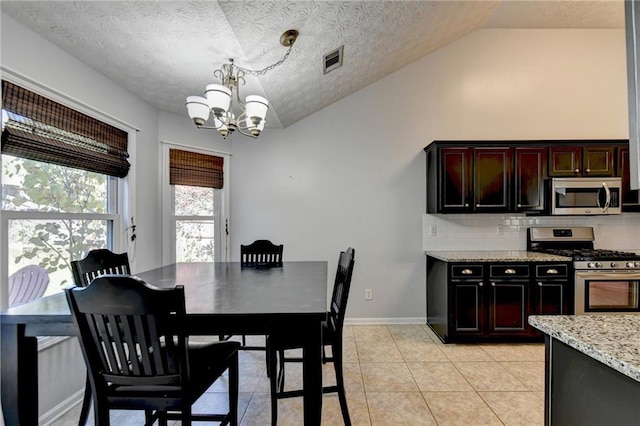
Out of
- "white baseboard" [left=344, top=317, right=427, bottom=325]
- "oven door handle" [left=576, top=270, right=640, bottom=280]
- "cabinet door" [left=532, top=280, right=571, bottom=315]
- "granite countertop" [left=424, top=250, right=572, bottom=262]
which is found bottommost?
"white baseboard" [left=344, top=317, right=427, bottom=325]

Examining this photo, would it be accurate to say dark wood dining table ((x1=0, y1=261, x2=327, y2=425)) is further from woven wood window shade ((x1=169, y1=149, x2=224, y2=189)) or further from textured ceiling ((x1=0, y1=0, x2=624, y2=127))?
woven wood window shade ((x1=169, y1=149, x2=224, y2=189))

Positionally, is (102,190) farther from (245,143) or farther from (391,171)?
(391,171)

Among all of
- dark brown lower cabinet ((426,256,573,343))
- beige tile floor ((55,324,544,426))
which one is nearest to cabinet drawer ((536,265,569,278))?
dark brown lower cabinet ((426,256,573,343))

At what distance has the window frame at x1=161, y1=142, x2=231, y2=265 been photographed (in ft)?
10.4

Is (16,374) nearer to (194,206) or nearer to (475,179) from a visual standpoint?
(194,206)

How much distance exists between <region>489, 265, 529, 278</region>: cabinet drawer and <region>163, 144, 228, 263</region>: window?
2925 mm

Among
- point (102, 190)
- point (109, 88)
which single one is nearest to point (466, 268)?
point (102, 190)

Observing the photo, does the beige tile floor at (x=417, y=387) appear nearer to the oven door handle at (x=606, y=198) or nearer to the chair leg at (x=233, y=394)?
the chair leg at (x=233, y=394)

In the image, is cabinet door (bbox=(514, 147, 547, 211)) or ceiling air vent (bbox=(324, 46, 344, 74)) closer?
ceiling air vent (bbox=(324, 46, 344, 74))

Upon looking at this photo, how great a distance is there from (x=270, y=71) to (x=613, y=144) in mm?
3519

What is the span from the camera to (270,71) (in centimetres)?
230

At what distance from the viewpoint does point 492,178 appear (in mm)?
3107

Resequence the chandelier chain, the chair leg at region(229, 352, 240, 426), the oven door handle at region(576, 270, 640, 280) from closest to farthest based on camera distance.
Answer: the chair leg at region(229, 352, 240, 426)
the chandelier chain
the oven door handle at region(576, 270, 640, 280)

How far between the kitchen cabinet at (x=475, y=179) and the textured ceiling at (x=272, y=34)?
125cm
